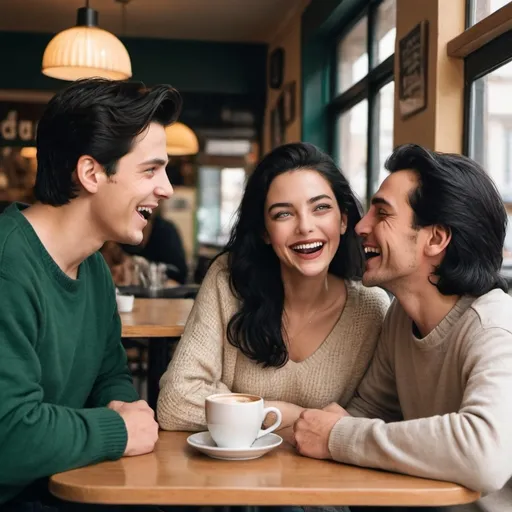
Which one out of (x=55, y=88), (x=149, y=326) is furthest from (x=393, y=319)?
(x=55, y=88)

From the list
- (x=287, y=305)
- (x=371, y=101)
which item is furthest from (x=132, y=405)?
(x=371, y=101)

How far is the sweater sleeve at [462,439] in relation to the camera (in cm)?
126

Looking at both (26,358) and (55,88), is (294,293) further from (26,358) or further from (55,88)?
(55,88)

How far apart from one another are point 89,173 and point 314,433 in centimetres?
69

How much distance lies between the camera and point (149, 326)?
2.85m

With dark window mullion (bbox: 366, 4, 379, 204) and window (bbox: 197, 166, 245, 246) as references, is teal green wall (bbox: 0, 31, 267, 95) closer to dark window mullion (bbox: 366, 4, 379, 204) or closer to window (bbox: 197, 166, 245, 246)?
window (bbox: 197, 166, 245, 246)

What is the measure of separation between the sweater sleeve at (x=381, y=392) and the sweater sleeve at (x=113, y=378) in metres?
0.51

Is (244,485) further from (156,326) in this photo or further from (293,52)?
(293,52)

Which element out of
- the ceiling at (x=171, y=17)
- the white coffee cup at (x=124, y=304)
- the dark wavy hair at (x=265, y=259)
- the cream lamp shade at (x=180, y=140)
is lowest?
the white coffee cup at (x=124, y=304)

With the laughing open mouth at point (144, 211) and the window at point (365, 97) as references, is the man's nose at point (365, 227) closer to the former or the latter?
the laughing open mouth at point (144, 211)

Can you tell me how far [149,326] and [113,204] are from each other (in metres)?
1.27

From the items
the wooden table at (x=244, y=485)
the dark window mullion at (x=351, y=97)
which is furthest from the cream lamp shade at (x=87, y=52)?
the wooden table at (x=244, y=485)

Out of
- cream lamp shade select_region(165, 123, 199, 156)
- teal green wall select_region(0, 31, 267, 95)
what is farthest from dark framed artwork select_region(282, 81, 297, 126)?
cream lamp shade select_region(165, 123, 199, 156)

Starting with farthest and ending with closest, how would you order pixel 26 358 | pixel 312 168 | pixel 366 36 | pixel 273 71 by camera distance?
pixel 273 71 → pixel 366 36 → pixel 312 168 → pixel 26 358
